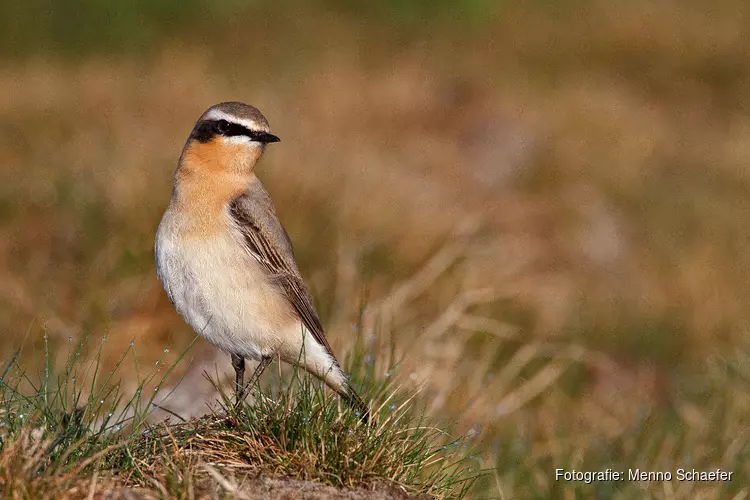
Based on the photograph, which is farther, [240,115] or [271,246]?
[271,246]

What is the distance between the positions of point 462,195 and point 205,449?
867 cm

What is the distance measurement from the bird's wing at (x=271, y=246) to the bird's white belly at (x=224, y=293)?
9 cm

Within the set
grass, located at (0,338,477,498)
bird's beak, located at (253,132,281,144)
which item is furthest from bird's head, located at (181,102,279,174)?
grass, located at (0,338,477,498)

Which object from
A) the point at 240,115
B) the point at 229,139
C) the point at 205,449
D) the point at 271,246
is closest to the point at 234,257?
the point at 271,246

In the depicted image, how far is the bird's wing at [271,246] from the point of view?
6.27 meters

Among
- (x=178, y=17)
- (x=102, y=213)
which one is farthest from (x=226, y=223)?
(x=178, y=17)

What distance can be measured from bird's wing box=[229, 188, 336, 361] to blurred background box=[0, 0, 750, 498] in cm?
36

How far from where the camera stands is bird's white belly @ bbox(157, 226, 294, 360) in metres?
5.96

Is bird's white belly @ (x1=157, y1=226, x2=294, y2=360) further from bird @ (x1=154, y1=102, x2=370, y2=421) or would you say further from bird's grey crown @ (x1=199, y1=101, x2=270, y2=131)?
bird's grey crown @ (x1=199, y1=101, x2=270, y2=131)

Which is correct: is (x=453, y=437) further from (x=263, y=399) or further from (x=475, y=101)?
(x=475, y=101)

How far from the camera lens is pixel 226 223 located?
6.15 meters

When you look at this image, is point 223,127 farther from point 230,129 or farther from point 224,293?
point 224,293

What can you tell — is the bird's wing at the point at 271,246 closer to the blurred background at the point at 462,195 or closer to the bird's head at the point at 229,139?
the bird's head at the point at 229,139

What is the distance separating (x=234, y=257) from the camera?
20.1 ft
